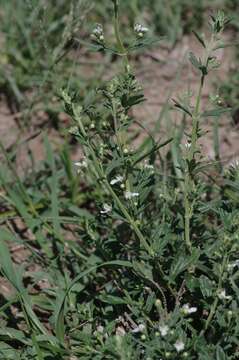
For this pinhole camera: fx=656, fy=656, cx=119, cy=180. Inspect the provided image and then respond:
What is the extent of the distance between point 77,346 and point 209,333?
20.0 inches

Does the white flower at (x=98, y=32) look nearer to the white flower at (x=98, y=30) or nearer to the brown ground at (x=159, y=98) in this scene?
the white flower at (x=98, y=30)

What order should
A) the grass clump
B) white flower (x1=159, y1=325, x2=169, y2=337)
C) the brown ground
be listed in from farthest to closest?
the brown ground < the grass clump < white flower (x1=159, y1=325, x2=169, y2=337)

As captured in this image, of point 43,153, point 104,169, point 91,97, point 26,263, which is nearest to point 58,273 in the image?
point 26,263

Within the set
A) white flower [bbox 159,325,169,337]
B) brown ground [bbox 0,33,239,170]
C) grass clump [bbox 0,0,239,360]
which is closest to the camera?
white flower [bbox 159,325,169,337]

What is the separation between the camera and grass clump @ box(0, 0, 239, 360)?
7.31 ft

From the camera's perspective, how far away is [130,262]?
2.51 metres

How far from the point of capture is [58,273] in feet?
9.46

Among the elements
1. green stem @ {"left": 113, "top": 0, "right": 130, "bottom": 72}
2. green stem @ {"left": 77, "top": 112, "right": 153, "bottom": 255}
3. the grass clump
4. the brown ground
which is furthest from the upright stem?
the brown ground

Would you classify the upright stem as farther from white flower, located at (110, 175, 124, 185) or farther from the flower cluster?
the flower cluster

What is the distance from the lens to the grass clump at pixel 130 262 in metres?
2.23

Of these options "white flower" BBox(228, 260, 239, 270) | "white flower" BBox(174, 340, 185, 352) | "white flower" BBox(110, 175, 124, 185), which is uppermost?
"white flower" BBox(110, 175, 124, 185)

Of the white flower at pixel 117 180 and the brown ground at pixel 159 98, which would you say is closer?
the white flower at pixel 117 180

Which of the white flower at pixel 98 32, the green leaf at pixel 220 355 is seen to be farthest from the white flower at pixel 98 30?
the green leaf at pixel 220 355

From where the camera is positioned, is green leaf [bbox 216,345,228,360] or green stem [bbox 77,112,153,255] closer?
green leaf [bbox 216,345,228,360]
